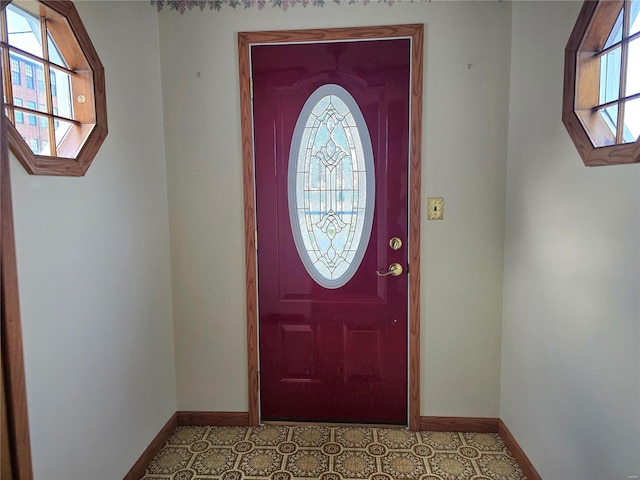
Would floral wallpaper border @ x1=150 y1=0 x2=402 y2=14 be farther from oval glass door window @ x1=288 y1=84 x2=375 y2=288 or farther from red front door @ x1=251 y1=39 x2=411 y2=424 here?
oval glass door window @ x1=288 y1=84 x2=375 y2=288

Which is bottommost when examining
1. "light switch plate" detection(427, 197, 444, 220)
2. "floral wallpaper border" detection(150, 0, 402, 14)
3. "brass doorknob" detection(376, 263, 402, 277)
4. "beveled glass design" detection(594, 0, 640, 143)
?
"brass doorknob" detection(376, 263, 402, 277)

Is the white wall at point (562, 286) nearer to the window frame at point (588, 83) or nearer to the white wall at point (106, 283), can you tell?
the window frame at point (588, 83)

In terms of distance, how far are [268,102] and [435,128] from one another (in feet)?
3.03

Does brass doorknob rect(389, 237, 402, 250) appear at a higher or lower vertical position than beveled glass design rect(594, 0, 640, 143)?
lower

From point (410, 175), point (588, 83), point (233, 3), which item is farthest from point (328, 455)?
point (233, 3)

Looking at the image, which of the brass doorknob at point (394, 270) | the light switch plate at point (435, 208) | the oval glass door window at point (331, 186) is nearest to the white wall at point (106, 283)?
the oval glass door window at point (331, 186)

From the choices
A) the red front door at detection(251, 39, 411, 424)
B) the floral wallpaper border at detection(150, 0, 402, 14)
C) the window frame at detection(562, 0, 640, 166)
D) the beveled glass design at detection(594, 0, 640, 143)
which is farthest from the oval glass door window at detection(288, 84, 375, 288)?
the beveled glass design at detection(594, 0, 640, 143)

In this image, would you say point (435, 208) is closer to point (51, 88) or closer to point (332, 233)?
point (332, 233)

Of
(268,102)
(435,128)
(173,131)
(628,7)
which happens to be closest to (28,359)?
(173,131)

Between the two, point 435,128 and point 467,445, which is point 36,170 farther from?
point 467,445

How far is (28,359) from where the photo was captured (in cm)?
129

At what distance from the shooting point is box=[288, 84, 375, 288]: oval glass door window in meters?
2.16

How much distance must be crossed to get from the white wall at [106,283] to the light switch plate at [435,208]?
1.49 m

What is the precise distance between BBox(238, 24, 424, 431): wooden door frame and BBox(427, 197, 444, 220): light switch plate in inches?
2.4
